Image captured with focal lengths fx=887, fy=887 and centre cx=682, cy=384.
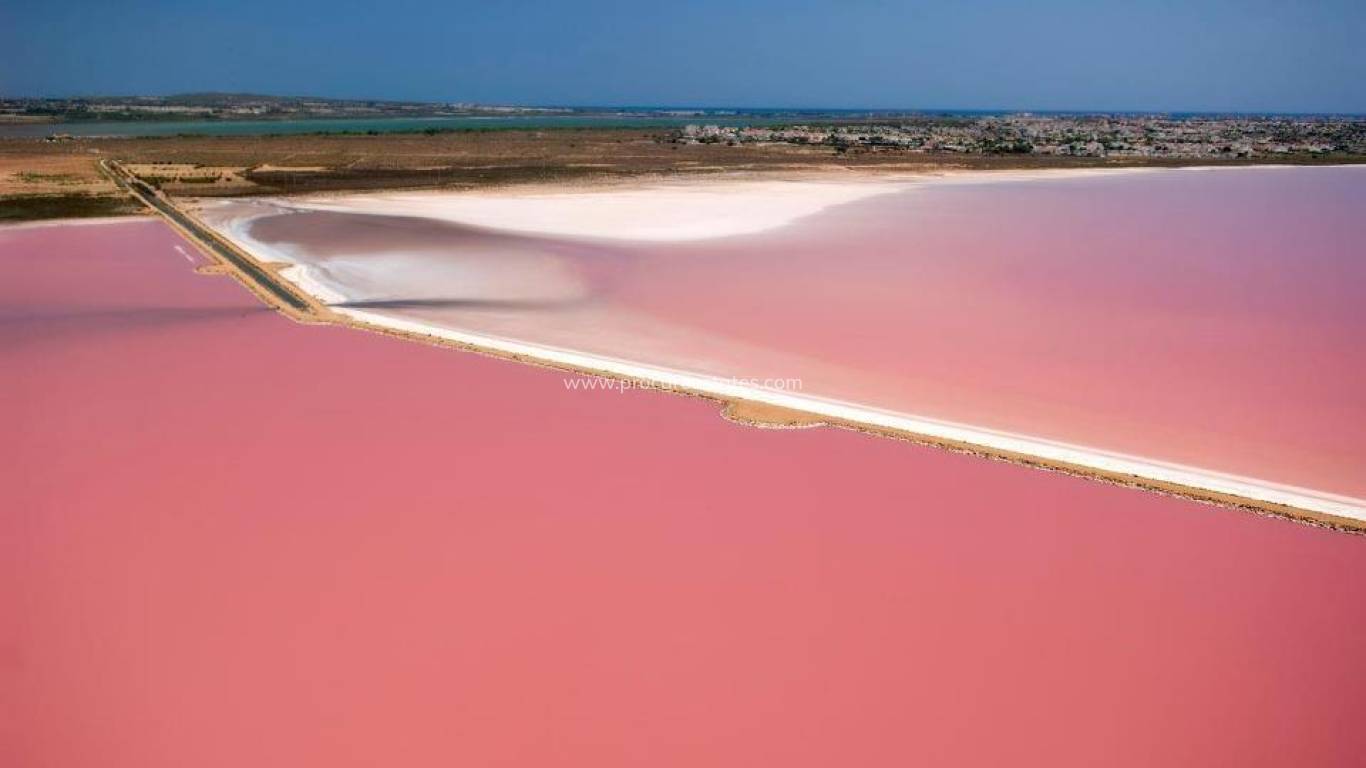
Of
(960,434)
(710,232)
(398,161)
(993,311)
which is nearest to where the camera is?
(960,434)

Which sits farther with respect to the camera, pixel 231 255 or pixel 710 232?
pixel 710 232

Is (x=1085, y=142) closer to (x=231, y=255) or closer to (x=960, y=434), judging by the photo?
(x=231, y=255)

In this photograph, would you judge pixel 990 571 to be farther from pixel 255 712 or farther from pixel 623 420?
pixel 255 712

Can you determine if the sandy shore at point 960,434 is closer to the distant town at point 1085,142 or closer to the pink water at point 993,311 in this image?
the pink water at point 993,311

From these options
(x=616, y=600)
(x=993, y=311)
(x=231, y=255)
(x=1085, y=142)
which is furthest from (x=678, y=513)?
(x=1085, y=142)

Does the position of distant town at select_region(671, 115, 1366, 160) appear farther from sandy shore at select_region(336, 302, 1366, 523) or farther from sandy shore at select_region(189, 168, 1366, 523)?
sandy shore at select_region(336, 302, 1366, 523)

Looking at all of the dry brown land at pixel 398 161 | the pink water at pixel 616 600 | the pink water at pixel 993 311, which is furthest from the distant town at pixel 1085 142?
the pink water at pixel 616 600
